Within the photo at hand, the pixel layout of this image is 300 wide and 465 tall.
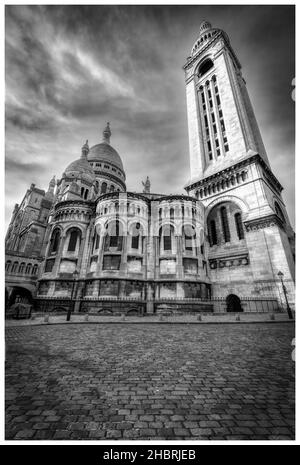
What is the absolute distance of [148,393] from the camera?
3441mm

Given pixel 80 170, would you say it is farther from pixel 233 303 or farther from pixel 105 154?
pixel 233 303

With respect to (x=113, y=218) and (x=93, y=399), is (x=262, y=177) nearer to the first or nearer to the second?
(x=113, y=218)

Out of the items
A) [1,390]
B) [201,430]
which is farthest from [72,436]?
[201,430]

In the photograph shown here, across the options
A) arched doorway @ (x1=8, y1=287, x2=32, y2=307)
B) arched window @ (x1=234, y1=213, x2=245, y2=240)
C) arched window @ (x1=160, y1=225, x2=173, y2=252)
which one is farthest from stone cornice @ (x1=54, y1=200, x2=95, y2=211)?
arched window @ (x1=234, y1=213, x2=245, y2=240)

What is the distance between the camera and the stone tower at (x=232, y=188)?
20.1m

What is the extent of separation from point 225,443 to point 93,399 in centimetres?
207

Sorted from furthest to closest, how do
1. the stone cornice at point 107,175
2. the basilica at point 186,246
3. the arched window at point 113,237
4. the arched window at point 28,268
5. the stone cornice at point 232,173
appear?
the stone cornice at point 107,175 < the arched window at point 28,268 < the stone cornice at point 232,173 < the arched window at point 113,237 < the basilica at point 186,246

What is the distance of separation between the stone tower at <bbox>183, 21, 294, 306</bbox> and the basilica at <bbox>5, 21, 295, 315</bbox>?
12 cm

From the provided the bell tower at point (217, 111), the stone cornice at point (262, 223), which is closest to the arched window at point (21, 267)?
the bell tower at point (217, 111)

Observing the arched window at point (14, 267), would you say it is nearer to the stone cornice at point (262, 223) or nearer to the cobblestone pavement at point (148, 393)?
the cobblestone pavement at point (148, 393)

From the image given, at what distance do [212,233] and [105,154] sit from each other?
117 ft

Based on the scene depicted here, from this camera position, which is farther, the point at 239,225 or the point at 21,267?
the point at 21,267

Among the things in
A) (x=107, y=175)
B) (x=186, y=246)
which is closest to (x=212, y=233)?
(x=186, y=246)

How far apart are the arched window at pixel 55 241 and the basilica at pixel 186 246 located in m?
0.14
